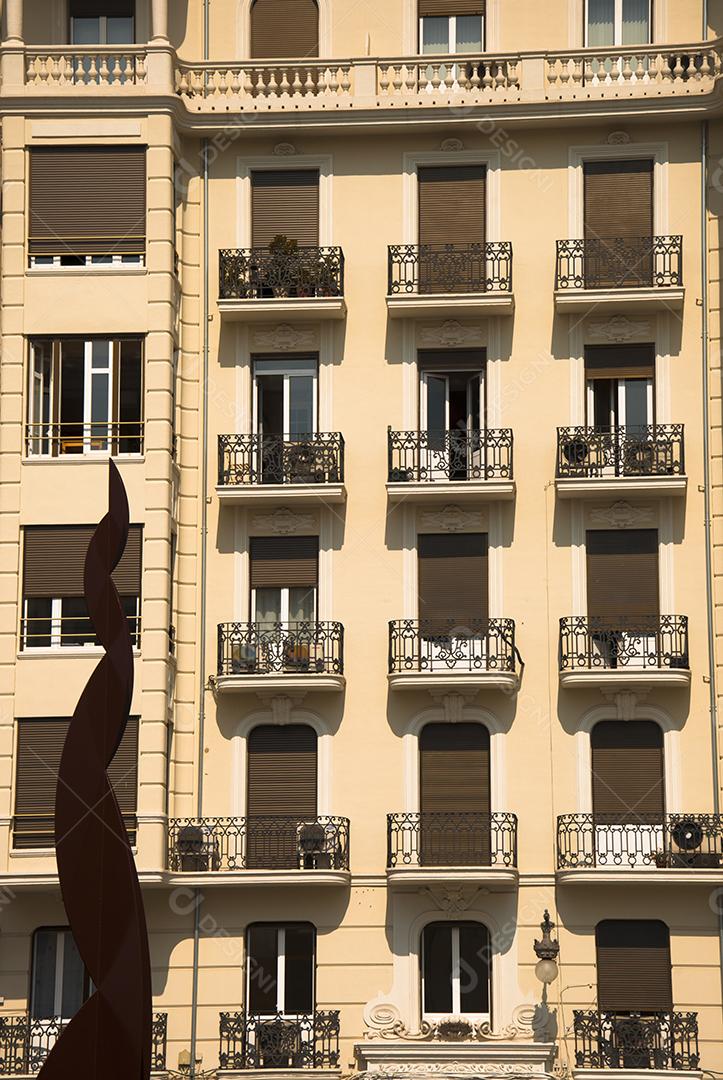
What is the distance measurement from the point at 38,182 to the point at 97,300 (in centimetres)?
213

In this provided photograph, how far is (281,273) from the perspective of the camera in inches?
1173

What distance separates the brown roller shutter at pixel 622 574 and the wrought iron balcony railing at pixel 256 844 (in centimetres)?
515

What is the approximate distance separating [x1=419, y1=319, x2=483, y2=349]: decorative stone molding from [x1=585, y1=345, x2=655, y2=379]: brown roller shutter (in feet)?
5.81

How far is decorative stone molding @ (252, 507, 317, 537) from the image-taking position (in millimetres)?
29500

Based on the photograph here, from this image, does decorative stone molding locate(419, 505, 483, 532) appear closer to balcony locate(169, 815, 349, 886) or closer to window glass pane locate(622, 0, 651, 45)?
balcony locate(169, 815, 349, 886)

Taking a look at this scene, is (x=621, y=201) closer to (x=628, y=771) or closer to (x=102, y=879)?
(x=628, y=771)

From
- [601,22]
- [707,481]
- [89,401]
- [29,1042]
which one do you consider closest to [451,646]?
[707,481]

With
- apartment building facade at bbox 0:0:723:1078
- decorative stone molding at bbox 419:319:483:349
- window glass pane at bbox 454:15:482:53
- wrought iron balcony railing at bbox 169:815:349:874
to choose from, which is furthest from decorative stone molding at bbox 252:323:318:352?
wrought iron balcony railing at bbox 169:815:349:874

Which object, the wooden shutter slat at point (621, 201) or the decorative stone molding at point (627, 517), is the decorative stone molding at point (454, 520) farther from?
the wooden shutter slat at point (621, 201)

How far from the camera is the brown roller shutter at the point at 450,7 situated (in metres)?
31.2

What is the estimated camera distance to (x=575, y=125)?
98.9 feet

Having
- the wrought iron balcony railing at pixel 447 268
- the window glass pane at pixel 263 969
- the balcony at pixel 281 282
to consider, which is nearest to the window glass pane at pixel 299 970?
the window glass pane at pixel 263 969

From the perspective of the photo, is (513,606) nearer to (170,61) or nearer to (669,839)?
(669,839)

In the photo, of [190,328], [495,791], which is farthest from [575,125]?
[495,791]
